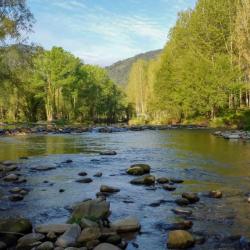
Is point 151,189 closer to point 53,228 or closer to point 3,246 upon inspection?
point 53,228

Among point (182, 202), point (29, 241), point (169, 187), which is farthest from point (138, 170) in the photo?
point (29, 241)

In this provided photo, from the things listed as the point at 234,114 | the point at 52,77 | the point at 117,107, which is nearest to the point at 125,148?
the point at 234,114

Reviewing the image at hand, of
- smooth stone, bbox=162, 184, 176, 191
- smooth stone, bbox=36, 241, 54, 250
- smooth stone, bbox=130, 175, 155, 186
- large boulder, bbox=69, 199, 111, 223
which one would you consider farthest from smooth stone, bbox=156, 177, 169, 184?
smooth stone, bbox=36, 241, 54, 250

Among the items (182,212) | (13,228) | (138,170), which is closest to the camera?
(13,228)

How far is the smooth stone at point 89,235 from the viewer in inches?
381

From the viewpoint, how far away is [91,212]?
456 inches

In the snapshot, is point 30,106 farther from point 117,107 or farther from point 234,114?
point 234,114

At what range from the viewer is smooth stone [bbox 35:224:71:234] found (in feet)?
34.0

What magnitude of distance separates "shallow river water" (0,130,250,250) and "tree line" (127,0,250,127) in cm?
3440

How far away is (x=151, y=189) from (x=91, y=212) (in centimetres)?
505

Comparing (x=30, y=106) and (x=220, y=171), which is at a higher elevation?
(x=30, y=106)

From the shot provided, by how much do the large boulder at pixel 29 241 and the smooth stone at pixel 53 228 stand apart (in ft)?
1.19

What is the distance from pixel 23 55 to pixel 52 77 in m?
65.0

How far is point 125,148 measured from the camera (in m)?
32.5
